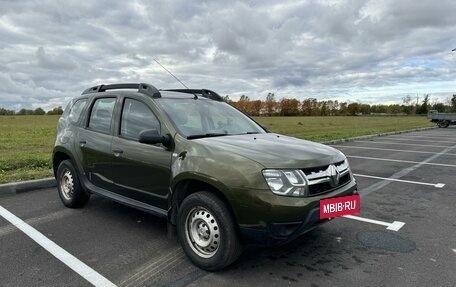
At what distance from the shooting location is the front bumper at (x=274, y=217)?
128 inches

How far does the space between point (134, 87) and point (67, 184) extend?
199cm

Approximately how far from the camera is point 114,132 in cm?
475

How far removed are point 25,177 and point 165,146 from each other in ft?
15.1

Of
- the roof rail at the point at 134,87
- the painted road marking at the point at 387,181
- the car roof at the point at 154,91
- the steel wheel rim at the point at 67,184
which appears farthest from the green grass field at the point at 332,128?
the steel wheel rim at the point at 67,184

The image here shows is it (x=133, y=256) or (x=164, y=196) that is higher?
(x=164, y=196)

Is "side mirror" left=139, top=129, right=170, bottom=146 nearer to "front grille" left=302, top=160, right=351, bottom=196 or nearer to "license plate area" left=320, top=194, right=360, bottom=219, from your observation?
"front grille" left=302, top=160, right=351, bottom=196

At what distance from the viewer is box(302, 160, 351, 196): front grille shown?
3439 millimetres

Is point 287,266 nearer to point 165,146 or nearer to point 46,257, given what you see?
point 165,146

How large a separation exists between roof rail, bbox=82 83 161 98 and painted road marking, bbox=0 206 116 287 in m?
1.95

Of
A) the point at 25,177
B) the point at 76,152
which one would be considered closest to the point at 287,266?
the point at 76,152

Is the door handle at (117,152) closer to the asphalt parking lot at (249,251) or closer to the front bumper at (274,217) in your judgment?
the asphalt parking lot at (249,251)

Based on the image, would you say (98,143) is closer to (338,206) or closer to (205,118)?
(205,118)

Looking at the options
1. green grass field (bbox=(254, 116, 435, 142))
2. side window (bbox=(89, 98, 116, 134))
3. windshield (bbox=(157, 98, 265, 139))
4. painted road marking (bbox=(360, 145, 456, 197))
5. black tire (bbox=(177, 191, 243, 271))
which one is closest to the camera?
black tire (bbox=(177, 191, 243, 271))

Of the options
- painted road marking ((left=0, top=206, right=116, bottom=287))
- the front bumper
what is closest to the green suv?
the front bumper
